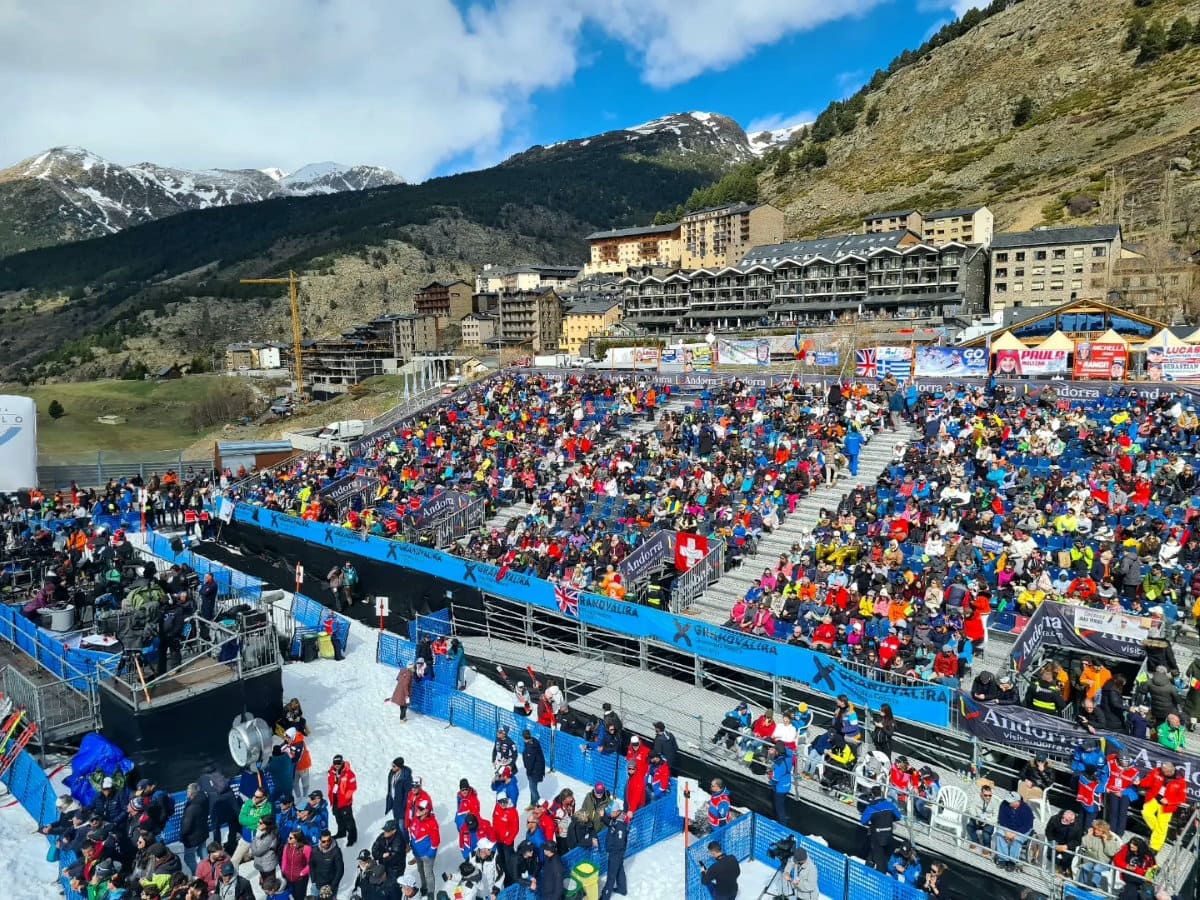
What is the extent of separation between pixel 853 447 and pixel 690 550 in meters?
6.58

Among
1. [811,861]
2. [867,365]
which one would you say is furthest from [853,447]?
[811,861]

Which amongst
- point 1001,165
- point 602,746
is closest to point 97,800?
point 602,746

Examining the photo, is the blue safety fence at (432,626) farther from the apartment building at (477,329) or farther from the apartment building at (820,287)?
the apartment building at (477,329)

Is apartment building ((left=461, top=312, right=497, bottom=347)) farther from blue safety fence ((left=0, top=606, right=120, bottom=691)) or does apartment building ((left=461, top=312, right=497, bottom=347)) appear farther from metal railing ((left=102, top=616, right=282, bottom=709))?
metal railing ((left=102, top=616, right=282, bottom=709))

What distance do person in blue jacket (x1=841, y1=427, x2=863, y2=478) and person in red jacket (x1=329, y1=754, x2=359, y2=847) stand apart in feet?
51.5

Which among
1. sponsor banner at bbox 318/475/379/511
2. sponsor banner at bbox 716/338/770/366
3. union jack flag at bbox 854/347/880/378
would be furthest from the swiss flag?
sponsor banner at bbox 716/338/770/366

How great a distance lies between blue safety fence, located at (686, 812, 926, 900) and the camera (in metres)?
9.80

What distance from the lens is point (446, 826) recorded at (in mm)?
12602

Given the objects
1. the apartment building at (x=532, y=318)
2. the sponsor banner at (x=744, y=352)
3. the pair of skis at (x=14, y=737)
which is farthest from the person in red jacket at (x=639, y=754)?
the apartment building at (x=532, y=318)

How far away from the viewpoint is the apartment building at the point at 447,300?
141625mm

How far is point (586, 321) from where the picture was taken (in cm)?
10700

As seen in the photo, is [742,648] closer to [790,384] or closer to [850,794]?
[850,794]

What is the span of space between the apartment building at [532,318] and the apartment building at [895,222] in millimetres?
45076

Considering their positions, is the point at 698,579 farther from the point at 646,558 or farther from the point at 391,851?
the point at 391,851
